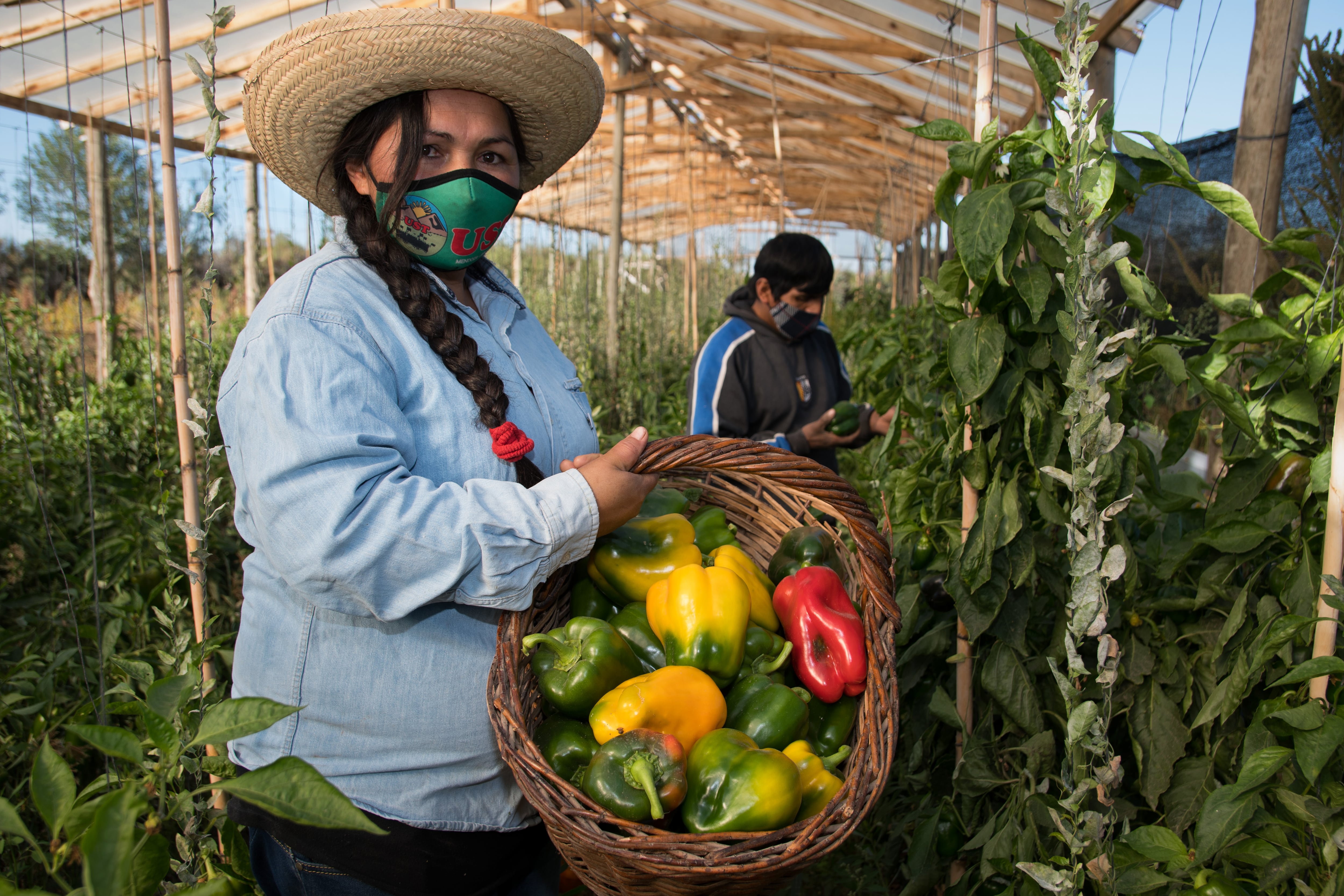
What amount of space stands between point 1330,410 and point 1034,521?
1.68ft

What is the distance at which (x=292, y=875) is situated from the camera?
3.99 ft

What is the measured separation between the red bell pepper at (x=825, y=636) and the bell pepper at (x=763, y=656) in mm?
25

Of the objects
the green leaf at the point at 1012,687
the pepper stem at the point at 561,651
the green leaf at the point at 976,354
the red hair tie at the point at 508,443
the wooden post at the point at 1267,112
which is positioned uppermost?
the wooden post at the point at 1267,112

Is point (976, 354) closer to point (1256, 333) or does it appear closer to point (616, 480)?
point (1256, 333)

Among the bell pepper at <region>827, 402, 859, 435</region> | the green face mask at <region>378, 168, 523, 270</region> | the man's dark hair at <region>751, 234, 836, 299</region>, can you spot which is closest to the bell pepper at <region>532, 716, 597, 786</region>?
the green face mask at <region>378, 168, 523, 270</region>

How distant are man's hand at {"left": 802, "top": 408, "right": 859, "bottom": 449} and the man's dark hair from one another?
45cm

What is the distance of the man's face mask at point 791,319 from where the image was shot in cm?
304

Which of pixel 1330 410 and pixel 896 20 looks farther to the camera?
pixel 896 20

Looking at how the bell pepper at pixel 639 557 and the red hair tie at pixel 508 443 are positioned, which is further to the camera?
the bell pepper at pixel 639 557

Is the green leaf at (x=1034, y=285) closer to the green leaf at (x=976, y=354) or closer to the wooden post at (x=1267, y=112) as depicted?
the green leaf at (x=976, y=354)

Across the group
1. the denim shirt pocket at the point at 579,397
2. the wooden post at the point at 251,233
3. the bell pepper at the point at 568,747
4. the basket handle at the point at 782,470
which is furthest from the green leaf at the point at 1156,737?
the wooden post at the point at 251,233

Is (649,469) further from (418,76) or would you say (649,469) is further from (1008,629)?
(1008,629)

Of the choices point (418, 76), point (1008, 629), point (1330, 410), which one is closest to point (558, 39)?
point (418, 76)

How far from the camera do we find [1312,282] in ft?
4.80
